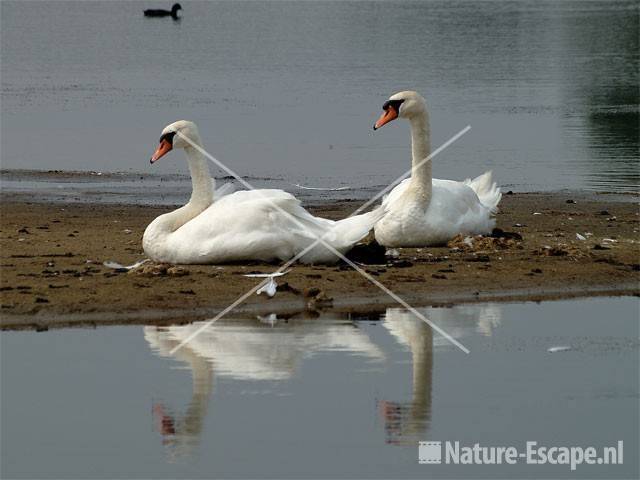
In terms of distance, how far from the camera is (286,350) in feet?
32.1

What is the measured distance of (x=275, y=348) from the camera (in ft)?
32.1

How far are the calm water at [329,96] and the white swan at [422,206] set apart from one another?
15.4 ft

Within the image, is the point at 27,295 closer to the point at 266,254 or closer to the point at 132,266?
the point at 132,266

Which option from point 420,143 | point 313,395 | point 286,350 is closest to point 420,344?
point 286,350

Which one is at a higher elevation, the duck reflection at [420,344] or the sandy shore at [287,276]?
the sandy shore at [287,276]

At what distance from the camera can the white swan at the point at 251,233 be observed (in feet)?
38.7

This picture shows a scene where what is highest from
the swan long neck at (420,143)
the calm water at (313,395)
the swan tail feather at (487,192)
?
the swan long neck at (420,143)

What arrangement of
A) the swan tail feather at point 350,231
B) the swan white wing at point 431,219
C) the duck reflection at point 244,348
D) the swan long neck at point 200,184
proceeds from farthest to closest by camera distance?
the swan white wing at point 431,219
the swan long neck at point 200,184
the swan tail feather at point 350,231
the duck reflection at point 244,348

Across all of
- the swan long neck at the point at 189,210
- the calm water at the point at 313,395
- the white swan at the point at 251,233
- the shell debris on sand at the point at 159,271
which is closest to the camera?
the calm water at the point at 313,395

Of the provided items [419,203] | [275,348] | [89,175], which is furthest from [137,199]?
[275,348]

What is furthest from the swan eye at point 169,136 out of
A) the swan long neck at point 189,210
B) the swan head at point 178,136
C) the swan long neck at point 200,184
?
the swan long neck at point 200,184

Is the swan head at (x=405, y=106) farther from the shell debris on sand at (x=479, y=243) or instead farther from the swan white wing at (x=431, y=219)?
the shell debris on sand at (x=479, y=243)

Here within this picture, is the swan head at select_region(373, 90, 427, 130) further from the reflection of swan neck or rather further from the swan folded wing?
the reflection of swan neck

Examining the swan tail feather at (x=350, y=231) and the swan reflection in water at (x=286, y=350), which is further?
the swan tail feather at (x=350, y=231)
